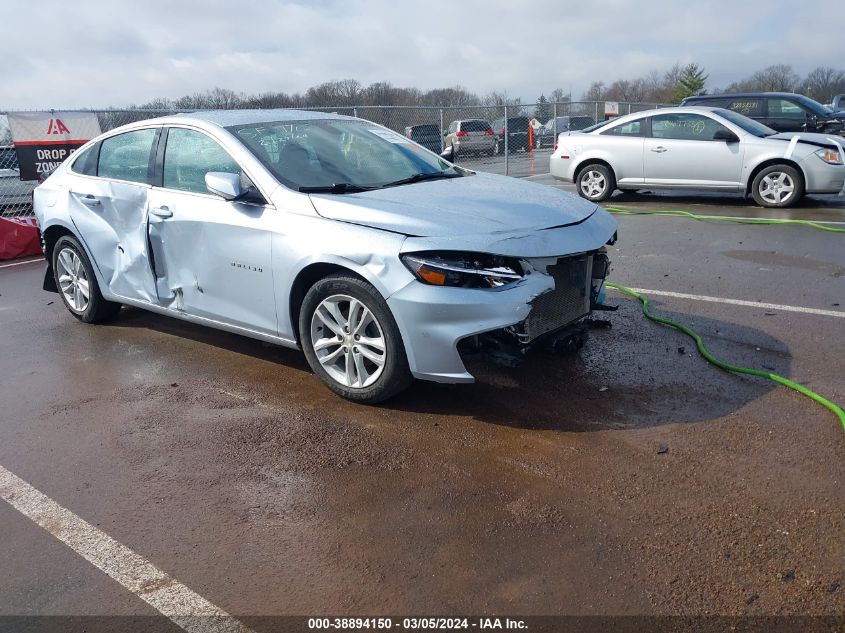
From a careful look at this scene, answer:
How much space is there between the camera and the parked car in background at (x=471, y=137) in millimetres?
20109

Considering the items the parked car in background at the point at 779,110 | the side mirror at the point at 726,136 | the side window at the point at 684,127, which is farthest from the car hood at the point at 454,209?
the parked car in background at the point at 779,110

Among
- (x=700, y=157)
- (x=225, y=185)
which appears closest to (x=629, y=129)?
(x=700, y=157)

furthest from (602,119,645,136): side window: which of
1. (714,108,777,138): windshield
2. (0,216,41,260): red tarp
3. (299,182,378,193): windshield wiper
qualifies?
(0,216,41,260): red tarp

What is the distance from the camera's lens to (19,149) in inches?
432

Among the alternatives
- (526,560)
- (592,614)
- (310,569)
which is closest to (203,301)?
(310,569)

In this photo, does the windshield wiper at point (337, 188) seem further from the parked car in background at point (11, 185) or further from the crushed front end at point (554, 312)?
the parked car in background at point (11, 185)

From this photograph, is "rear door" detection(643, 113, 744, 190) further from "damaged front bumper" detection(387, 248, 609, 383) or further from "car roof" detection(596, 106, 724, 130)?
"damaged front bumper" detection(387, 248, 609, 383)

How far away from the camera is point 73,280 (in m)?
6.31

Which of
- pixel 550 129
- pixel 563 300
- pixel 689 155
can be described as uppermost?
pixel 550 129

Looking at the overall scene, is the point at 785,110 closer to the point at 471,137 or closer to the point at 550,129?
the point at 471,137

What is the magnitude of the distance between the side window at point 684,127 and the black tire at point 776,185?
0.95 metres

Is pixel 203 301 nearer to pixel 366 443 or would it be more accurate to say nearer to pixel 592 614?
pixel 366 443

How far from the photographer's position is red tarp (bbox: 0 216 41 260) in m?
10.0

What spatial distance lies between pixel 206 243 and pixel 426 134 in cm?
1441
